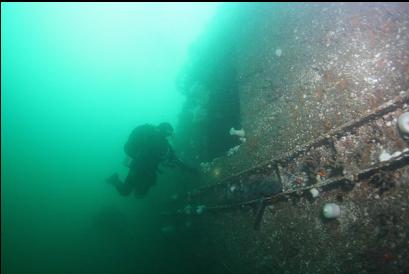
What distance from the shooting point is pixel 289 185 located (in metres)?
6.40

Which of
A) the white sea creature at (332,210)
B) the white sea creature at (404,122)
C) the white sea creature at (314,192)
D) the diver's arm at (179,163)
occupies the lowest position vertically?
the white sea creature at (332,210)

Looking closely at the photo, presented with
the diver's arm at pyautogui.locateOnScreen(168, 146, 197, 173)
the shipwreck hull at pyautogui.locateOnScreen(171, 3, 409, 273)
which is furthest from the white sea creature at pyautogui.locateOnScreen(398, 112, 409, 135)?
the diver's arm at pyautogui.locateOnScreen(168, 146, 197, 173)

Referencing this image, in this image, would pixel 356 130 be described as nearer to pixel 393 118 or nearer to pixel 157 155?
pixel 393 118

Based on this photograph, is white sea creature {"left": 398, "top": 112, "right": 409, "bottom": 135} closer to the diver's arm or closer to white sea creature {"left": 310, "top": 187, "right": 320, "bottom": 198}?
white sea creature {"left": 310, "top": 187, "right": 320, "bottom": 198}

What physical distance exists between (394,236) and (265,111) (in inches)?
182

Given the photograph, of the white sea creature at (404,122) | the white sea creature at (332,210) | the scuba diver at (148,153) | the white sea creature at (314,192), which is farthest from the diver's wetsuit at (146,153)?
the white sea creature at (404,122)

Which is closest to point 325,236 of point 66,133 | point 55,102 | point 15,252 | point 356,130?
point 356,130

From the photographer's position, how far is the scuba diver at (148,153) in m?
10.9

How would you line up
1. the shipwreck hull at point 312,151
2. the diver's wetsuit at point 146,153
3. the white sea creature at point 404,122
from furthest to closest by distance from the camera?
the diver's wetsuit at point 146,153 < the shipwreck hull at point 312,151 < the white sea creature at point 404,122

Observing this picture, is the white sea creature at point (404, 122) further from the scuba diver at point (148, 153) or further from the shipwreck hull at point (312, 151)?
the scuba diver at point (148, 153)

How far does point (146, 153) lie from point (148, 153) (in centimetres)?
7

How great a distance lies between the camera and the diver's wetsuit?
1091 centimetres

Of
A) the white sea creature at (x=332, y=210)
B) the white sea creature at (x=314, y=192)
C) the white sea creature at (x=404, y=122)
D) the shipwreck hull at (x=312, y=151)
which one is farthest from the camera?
the white sea creature at (x=314, y=192)

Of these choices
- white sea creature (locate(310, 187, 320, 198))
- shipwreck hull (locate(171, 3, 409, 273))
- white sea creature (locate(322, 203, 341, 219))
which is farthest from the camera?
white sea creature (locate(310, 187, 320, 198))
